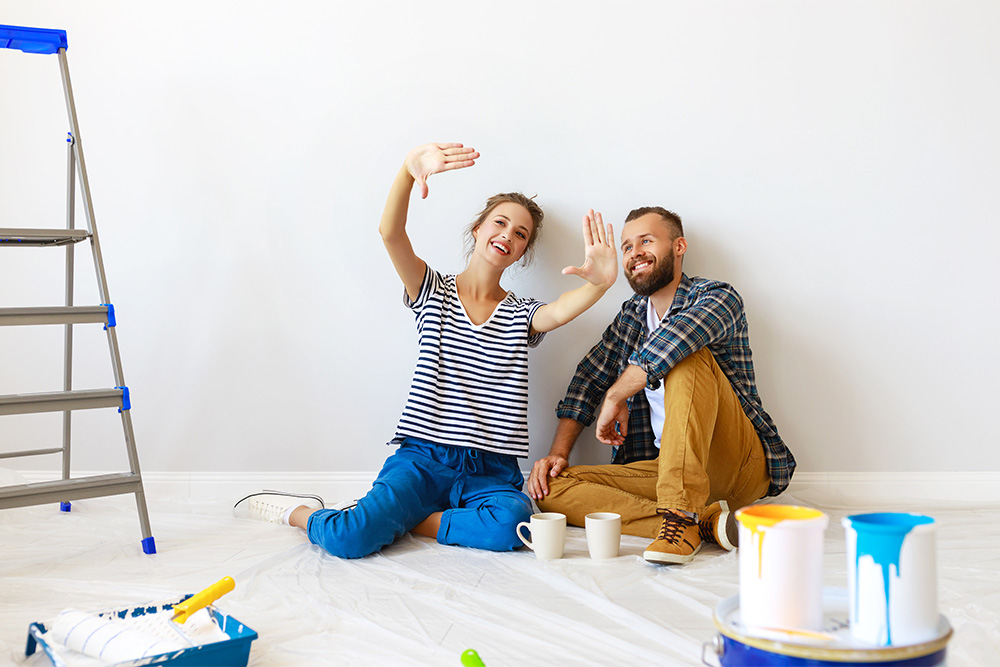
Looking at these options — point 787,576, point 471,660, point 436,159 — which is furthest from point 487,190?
point 787,576

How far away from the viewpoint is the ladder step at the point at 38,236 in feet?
5.12

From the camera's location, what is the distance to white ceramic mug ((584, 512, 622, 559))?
1495 mm

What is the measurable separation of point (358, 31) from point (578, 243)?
848mm

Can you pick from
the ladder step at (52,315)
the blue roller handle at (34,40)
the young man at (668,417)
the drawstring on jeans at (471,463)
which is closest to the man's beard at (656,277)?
the young man at (668,417)

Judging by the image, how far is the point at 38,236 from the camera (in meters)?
1.60

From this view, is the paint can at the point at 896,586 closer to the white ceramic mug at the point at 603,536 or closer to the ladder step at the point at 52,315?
the white ceramic mug at the point at 603,536

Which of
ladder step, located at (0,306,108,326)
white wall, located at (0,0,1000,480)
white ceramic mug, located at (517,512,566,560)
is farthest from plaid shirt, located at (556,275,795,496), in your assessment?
ladder step, located at (0,306,108,326)

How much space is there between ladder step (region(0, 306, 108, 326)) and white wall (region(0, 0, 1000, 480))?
471mm

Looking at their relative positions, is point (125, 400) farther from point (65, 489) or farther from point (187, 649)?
point (187, 649)

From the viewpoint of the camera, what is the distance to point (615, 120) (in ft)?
6.60

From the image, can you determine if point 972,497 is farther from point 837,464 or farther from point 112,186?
point 112,186

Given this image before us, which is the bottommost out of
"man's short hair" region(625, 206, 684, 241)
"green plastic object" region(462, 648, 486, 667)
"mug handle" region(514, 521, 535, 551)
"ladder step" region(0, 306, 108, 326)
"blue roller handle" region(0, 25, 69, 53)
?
"mug handle" region(514, 521, 535, 551)

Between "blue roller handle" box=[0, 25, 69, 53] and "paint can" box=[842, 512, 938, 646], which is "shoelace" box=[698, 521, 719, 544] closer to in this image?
"paint can" box=[842, 512, 938, 646]

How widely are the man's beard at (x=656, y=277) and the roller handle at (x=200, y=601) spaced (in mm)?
1185
